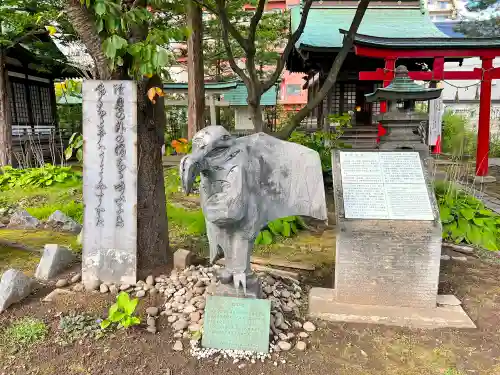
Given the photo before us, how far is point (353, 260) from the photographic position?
11.8 feet

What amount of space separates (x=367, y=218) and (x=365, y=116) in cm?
1280

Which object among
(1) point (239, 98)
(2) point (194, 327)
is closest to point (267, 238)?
(2) point (194, 327)

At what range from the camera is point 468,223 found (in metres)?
5.73

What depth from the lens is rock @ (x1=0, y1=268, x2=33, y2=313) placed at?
10.9 ft

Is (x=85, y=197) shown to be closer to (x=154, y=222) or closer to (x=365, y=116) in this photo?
(x=154, y=222)

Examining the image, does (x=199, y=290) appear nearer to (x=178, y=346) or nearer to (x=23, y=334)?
(x=178, y=346)

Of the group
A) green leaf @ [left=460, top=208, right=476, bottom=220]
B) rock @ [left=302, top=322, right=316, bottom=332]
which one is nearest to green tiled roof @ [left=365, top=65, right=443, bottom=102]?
green leaf @ [left=460, top=208, right=476, bottom=220]

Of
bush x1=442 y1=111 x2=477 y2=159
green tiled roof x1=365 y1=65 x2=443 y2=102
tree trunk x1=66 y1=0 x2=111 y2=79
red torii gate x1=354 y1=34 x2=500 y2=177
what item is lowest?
bush x1=442 y1=111 x2=477 y2=159

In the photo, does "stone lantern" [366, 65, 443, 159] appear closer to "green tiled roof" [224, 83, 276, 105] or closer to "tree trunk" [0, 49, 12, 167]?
"tree trunk" [0, 49, 12, 167]

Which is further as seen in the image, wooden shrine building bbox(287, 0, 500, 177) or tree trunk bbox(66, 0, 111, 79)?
wooden shrine building bbox(287, 0, 500, 177)

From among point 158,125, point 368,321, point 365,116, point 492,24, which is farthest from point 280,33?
point 368,321

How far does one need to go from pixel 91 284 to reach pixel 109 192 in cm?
88

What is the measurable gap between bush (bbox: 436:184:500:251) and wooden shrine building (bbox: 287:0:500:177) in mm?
4627

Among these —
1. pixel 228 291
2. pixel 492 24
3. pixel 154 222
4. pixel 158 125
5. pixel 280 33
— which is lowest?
pixel 228 291
